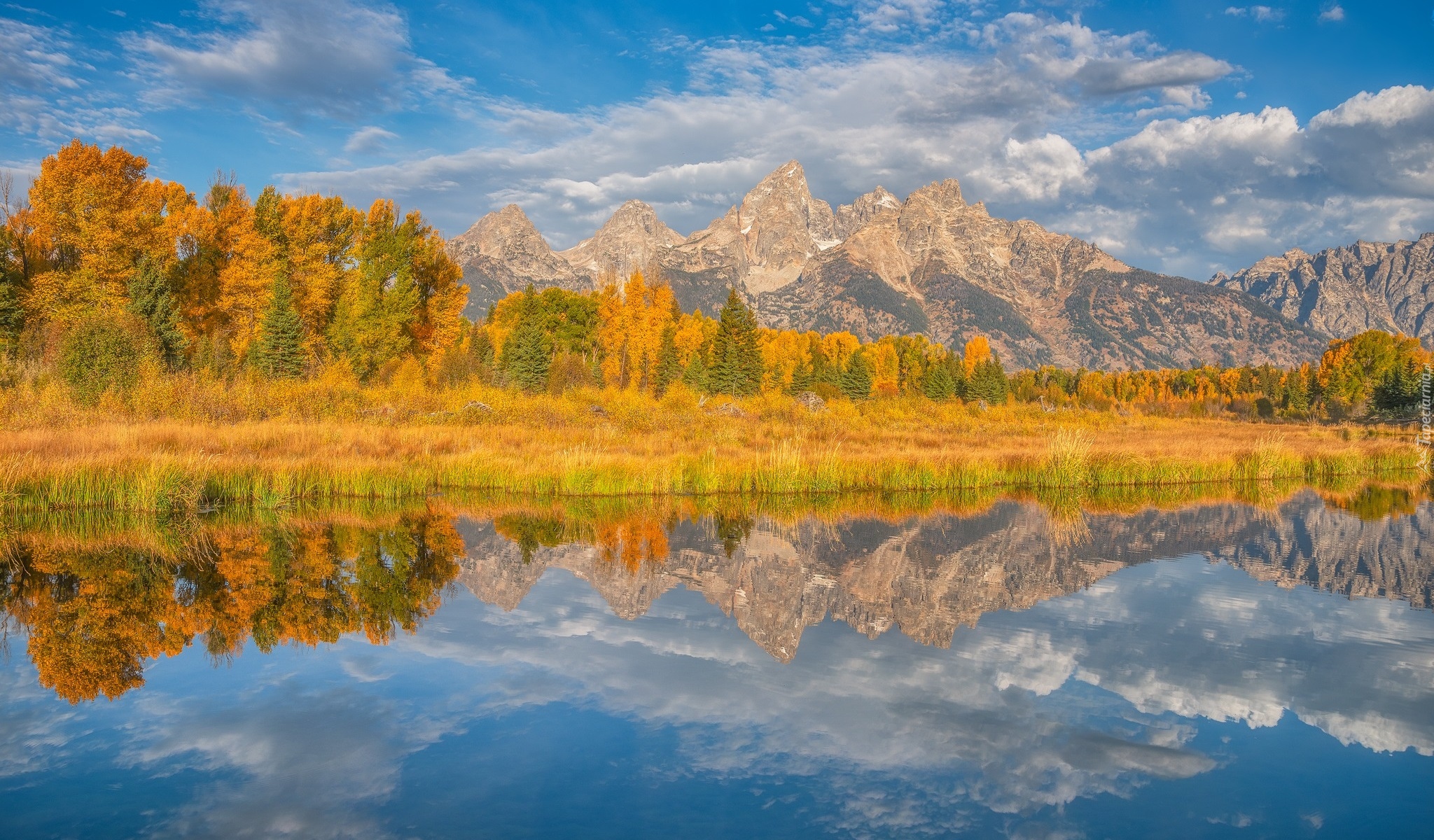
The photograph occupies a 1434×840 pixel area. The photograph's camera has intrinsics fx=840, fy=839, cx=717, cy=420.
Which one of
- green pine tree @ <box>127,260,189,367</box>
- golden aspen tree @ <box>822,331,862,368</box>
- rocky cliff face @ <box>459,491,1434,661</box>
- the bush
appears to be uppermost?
golden aspen tree @ <box>822,331,862,368</box>

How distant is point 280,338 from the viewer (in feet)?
116

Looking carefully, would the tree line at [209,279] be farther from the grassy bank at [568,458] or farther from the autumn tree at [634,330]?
the autumn tree at [634,330]

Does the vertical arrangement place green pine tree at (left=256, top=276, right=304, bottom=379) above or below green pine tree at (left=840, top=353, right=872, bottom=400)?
above

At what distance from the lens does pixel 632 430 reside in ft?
96.1

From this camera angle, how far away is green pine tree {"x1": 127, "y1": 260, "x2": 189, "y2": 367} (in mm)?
32469

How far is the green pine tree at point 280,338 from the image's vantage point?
1378 inches

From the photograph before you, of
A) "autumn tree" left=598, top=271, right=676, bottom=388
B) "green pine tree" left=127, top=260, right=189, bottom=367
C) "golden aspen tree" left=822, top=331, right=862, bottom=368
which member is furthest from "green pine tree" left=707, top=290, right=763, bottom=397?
"golden aspen tree" left=822, top=331, right=862, bottom=368

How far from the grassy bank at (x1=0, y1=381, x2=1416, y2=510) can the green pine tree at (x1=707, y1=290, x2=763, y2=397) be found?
21972 mm

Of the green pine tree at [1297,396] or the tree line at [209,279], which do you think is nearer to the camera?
the tree line at [209,279]

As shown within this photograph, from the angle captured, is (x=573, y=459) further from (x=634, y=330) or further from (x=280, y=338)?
(x=634, y=330)

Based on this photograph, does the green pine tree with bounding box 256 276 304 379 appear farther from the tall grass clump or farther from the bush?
the tall grass clump

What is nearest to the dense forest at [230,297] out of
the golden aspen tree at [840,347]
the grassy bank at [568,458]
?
the grassy bank at [568,458]

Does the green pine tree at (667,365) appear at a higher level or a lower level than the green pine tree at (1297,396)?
higher

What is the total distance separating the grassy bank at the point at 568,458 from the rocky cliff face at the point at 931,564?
15.1ft
